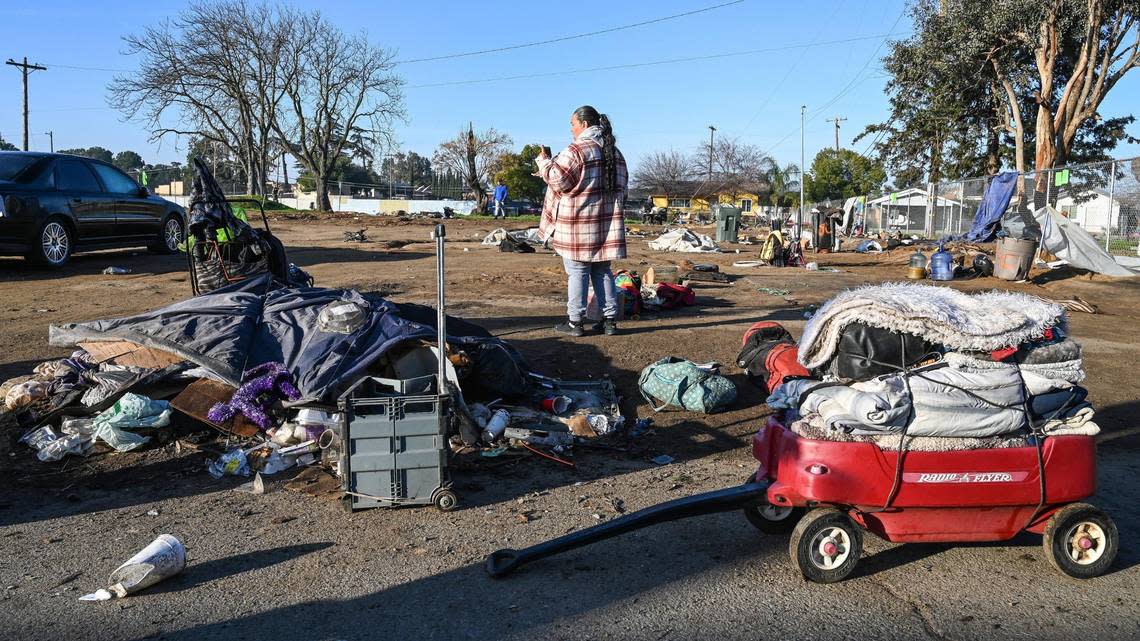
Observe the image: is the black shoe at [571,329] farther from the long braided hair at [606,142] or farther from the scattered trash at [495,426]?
the scattered trash at [495,426]

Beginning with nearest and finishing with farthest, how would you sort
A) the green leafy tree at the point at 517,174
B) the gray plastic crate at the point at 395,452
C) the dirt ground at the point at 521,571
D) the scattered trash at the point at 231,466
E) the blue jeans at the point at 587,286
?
the dirt ground at the point at 521,571 < the gray plastic crate at the point at 395,452 < the scattered trash at the point at 231,466 < the blue jeans at the point at 587,286 < the green leafy tree at the point at 517,174

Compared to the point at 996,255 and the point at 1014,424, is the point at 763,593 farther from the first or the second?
the point at 996,255

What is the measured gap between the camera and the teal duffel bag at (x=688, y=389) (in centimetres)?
582

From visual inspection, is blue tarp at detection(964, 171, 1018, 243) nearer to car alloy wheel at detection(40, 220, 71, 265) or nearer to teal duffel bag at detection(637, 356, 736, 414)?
teal duffel bag at detection(637, 356, 736, 414)

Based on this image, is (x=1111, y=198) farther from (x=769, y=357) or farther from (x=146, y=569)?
(x=146, y=569)

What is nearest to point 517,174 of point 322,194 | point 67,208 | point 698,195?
point 698,195

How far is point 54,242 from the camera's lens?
1208 centimetres

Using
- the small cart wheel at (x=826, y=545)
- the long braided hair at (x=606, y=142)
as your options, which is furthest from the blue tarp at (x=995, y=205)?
the small cart wheel at (x=826, y=545)

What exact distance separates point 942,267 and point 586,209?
34.4 ft

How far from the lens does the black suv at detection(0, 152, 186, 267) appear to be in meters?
11.3

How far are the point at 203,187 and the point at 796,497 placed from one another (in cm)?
677

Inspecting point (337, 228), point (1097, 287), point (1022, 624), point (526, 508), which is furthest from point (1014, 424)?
point (337, 228)

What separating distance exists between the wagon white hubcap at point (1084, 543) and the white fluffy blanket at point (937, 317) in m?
0.82

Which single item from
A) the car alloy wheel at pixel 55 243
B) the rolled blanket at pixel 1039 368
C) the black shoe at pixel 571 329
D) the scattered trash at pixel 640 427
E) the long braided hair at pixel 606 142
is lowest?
the scattered trash at pixel 640 427
